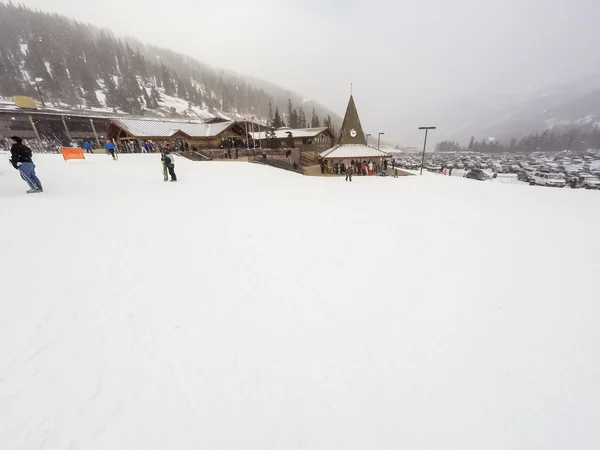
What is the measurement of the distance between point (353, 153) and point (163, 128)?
79.6 ft

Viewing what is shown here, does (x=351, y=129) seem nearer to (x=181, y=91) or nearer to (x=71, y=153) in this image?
(x=71, y=153)

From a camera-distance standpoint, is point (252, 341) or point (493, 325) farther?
point (493, 325)

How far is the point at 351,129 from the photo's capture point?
2739 cm

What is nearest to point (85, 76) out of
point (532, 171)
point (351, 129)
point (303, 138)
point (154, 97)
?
point (154, 97)

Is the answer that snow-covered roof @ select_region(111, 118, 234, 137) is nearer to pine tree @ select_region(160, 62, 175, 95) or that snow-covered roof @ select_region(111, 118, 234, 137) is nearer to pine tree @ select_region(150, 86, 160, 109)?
pine tree @ select_region(150, 86, 160, 109)

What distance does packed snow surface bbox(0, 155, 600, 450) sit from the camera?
210 cm

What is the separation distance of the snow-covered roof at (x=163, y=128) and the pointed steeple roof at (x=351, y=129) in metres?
16.7

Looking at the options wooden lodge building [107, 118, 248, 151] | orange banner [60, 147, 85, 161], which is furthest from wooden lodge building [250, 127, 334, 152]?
orange banner [60, 147, 85, 161]

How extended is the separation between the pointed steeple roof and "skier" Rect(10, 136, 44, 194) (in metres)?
25.4

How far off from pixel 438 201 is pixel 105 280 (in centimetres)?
1178

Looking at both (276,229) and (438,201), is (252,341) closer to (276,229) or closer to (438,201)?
(276,229)

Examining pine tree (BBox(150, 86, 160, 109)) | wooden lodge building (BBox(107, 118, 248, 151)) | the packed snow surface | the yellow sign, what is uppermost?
pine tree (BBox(150, 86, 160, 109))

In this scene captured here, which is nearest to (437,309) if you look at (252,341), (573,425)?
(573,425)

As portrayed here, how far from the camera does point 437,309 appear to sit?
350cm
